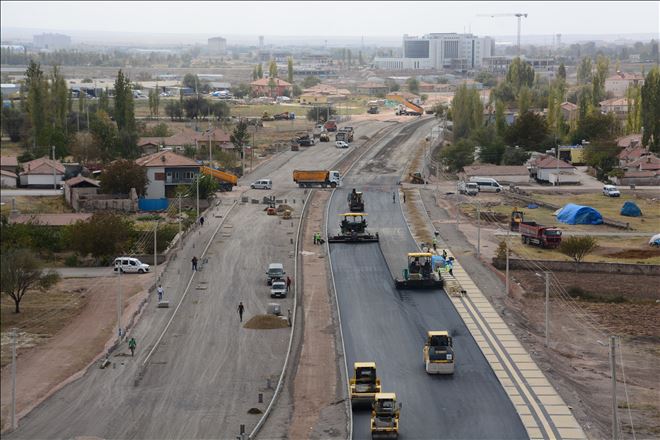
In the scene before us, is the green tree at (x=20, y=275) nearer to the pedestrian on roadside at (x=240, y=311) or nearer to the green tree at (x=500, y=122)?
the pedestrian on roadside at (x=240, y=311)

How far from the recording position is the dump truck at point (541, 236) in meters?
59.2

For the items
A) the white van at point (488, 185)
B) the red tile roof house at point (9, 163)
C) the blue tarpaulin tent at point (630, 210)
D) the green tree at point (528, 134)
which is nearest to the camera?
the blue tarpaulin tent at point (630, 210)

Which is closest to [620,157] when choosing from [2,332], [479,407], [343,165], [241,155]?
[343,165]

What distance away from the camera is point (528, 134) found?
103 meters

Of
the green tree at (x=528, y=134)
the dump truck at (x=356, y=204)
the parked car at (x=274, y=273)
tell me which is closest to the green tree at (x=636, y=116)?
the green tree at (x=528, y=134)

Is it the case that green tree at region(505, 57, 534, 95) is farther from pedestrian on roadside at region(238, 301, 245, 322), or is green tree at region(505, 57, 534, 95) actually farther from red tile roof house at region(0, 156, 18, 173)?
pedestrian on roadside at region(238, 301, 245, 322)

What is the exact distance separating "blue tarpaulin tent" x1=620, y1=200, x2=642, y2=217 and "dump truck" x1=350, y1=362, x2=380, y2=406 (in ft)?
135

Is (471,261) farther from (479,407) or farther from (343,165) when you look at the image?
(343,165)

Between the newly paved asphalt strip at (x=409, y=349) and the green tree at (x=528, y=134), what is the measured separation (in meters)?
41.9

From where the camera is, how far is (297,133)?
12688cm

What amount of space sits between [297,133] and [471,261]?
73.7 m

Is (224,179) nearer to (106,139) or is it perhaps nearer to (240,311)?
(106,139)

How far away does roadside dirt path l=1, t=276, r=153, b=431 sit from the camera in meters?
27.5

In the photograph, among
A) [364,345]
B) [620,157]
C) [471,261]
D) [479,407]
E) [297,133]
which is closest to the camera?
[479,407]
